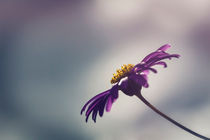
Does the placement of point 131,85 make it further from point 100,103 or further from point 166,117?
point 166,117

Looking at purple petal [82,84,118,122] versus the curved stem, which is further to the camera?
purple petal [82,84,118,122]

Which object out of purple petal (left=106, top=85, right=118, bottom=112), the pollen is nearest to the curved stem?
purple petal (left=106, top=85, right=118, bottom=112)

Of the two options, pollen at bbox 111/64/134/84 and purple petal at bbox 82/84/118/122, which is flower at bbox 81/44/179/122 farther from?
pollen at bbox 111/64/134/84

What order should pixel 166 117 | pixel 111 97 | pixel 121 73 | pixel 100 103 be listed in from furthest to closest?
pixel 121 73
pixel 100 103
pixel 111 97
pixel 166 117

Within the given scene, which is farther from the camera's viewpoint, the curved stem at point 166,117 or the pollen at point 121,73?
the pollen at point 121,73

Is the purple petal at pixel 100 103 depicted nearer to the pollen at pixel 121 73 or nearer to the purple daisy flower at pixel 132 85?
the purple daisy flower at pixel 132 85

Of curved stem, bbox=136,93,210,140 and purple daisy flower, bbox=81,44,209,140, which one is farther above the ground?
purple daisy flower, bbox=81,44,209,140

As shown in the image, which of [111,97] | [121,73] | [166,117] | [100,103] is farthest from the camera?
[121,73]

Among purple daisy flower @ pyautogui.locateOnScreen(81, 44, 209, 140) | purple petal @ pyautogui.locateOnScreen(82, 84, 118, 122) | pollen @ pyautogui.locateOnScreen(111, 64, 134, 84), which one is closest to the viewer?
purple daisy flower @ pyautogui.locateOnScreen(81, 44, 209, 140)

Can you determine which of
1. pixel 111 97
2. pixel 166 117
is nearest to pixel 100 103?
pixel 111 97

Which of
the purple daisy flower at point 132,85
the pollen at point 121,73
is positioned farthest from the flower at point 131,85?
the pollen at point 121,73

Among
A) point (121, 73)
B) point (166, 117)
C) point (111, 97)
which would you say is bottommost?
point (166, 117)

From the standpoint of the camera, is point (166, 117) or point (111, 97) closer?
point (166, 117)

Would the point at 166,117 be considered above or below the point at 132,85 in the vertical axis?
below
